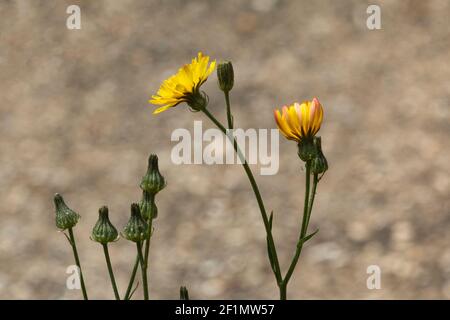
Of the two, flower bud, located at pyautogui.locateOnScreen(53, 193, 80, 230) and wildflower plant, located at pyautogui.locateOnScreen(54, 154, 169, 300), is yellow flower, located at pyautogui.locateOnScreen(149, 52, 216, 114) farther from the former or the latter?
flower bud, located at pyautogui.locateOnScreen(53, 193, 80, 230)

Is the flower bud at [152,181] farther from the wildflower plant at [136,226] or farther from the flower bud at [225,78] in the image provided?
the flower bud at [225,78]

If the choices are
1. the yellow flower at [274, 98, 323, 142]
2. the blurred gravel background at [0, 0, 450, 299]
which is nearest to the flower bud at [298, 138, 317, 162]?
the yellow flower at [274, 98, 323, 142]

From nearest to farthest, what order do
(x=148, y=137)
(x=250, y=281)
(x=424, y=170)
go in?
(x=250, y=281) < (x=424, y=170) < (x=148, y=137)

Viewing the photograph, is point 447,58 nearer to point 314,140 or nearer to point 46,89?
point 46,89

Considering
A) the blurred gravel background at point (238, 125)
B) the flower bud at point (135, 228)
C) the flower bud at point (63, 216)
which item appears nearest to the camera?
the flower bud at point (135, 228)

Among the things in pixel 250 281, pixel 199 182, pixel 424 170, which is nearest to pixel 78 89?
pixel 199 182

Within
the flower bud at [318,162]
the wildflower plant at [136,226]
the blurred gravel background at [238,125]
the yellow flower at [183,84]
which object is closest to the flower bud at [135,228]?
the wildflower plant at [136,226]
